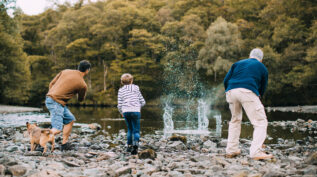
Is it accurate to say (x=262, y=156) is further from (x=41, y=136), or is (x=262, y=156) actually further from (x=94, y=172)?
(x=41, y=136)

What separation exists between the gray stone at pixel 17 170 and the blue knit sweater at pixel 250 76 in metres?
3.98

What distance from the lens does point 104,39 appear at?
51250mm

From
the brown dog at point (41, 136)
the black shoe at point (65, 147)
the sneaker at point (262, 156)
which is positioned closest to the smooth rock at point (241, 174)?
the sneaker at point (262, 156)

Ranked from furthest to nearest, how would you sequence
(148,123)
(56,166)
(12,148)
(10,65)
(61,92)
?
(10,65) → (148,123) → (12,148) → (61,92) → (56,166)

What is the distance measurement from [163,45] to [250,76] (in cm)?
4080

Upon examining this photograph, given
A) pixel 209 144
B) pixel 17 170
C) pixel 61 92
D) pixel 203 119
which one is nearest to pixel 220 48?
pixel 203 119

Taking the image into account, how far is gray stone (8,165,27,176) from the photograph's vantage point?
13.6 feet

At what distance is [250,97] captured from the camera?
5578 mm

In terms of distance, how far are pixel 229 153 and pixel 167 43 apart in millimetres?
40765

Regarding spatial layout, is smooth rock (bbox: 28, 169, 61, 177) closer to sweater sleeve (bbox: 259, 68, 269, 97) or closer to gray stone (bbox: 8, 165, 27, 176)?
gray stone (bbox: 8, 165, 27, 176)

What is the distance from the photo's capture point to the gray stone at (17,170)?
13.6 ft

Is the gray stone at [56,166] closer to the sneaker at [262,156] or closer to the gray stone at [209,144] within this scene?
the sneaker at [262,156]

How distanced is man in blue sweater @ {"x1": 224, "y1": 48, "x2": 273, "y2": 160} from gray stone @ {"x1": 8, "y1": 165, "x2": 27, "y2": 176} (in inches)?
Answer: 152

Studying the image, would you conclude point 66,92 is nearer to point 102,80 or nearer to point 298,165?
point 298,165
